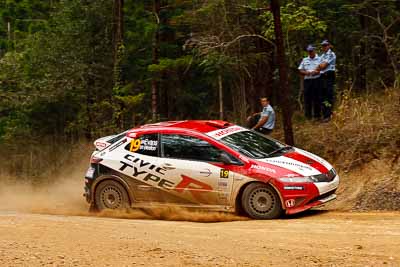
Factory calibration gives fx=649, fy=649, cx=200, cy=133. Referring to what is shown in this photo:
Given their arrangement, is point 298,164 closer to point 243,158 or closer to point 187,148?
point 243,158

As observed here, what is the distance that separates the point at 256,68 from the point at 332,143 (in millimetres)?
5552

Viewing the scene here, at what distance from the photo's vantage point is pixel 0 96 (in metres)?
25.9

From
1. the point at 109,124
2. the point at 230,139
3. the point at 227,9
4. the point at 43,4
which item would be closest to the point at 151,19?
the point at 109,124

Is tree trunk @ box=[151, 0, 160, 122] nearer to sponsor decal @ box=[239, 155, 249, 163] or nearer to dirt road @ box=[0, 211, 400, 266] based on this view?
sponsor decal @ box=[239, 155, 249, 163]

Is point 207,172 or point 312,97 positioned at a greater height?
point 312,97

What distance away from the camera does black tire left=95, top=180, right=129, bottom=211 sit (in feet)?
40.6

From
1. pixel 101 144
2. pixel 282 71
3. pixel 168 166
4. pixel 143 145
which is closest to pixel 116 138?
pixel 101 144

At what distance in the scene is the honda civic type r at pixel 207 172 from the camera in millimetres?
11023

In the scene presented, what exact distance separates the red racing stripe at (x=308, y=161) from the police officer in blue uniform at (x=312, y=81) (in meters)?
4.38

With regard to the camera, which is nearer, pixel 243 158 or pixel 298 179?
pixel 298 179

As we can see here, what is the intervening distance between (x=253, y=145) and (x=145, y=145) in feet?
6.71

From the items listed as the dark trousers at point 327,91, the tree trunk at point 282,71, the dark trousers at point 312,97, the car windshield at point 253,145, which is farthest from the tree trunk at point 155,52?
the car windshield at point 253,145

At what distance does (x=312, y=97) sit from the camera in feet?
52.6

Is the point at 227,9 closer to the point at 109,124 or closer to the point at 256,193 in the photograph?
the point at 109,124
